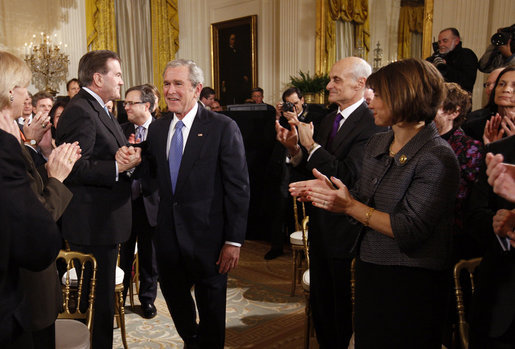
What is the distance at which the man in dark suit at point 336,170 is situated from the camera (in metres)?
2.32

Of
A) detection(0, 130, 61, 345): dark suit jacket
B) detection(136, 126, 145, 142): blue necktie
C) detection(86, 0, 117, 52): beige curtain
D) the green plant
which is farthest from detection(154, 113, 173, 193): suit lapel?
detection(86, 0, 117, 52): beige curtain

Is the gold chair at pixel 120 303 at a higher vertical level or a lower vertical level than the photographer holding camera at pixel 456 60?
lower

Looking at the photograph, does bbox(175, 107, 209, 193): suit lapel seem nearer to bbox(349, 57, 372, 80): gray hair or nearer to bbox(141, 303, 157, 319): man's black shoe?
bbox(349, 57, 372, 80): gray hair

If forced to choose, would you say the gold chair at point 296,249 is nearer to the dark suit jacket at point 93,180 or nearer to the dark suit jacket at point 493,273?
the dark suit jacket at point 93,180

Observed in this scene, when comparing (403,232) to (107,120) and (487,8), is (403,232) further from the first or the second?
(487,8)

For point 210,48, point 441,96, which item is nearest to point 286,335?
point 441,96

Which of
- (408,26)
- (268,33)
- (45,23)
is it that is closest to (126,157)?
(408,26)

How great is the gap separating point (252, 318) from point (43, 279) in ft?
7.48

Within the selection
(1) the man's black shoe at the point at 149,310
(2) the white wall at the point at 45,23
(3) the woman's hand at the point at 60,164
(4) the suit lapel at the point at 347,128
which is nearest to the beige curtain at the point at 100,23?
(2) the white wall at the point at 45,23

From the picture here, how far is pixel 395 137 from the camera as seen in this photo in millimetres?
Answer: 1790

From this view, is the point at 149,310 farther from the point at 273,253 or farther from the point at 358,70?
the point at 358,70

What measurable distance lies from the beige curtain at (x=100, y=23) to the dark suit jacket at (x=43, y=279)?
321 inches

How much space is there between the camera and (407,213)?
159 cm

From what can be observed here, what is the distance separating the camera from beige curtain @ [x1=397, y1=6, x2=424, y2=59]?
23.2ft
